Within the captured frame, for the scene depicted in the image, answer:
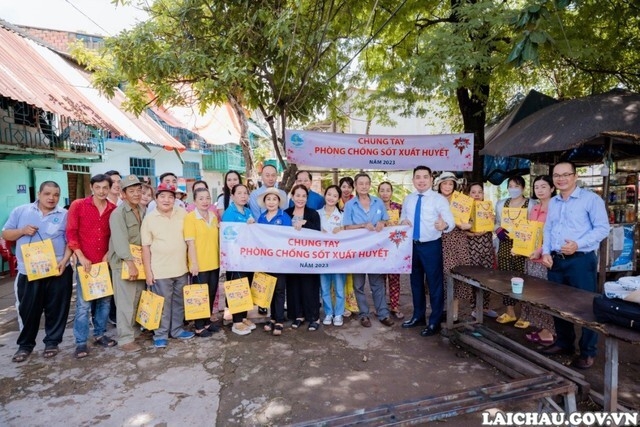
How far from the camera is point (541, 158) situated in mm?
7379

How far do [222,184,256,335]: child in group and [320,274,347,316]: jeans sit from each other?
2.91 ft

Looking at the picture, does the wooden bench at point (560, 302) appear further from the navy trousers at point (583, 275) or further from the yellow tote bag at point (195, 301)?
the yellow tote bag at point (195, 301)

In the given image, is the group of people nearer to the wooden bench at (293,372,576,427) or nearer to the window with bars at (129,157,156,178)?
the wooden bench at (293,372,576,427)

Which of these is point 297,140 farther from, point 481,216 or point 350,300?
point 481,216

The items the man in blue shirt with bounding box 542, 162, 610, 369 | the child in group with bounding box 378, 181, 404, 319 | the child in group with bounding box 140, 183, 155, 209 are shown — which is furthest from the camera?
the child in group with bounding box 378, 181, 404, 319

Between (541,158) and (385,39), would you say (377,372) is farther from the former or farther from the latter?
(385,39)

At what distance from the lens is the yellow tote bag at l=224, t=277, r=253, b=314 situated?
4410 mm

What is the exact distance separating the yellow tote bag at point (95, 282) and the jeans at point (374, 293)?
269 centimetres

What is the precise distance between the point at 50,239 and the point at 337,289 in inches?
119

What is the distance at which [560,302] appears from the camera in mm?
2984

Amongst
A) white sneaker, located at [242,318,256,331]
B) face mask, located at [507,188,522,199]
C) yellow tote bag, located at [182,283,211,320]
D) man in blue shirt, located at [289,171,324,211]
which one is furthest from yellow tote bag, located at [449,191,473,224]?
yellow tote bag, located at [182,283,211,320]

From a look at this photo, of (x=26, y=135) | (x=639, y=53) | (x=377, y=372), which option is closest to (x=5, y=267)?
(x=26, y=135)

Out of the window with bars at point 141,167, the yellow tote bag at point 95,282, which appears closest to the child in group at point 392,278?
the yellow tote bag at point 95,282

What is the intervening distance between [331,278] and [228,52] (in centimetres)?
373
